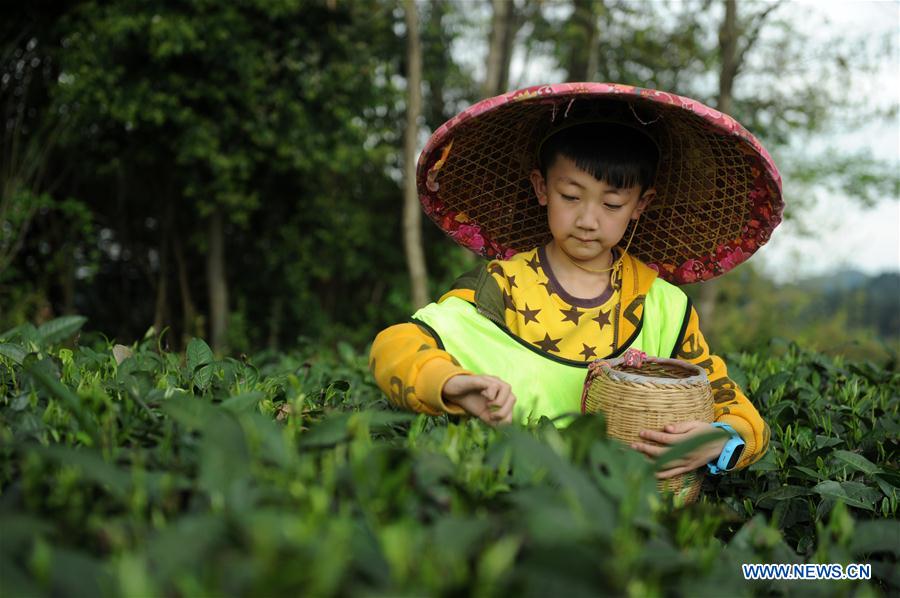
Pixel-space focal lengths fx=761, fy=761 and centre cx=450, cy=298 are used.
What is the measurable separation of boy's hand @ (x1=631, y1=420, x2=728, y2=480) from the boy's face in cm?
60

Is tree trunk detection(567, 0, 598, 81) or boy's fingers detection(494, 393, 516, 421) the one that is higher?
tree trunk detection(567, 0, 598, 81)

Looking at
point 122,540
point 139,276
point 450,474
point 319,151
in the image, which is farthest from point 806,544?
point 139,276

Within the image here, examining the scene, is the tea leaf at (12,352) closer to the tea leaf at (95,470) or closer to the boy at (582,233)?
the boy at (582,233)

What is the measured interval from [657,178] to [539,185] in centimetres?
38

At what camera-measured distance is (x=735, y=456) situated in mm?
1848

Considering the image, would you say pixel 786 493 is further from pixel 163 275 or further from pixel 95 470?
pixel 163 275

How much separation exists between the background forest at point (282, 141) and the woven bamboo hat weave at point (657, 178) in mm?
4526

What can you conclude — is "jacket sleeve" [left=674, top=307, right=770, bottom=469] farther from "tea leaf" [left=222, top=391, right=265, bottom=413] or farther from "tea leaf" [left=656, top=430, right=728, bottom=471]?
"tea leaf" [left=222, top=391, right=265, bottom=413]

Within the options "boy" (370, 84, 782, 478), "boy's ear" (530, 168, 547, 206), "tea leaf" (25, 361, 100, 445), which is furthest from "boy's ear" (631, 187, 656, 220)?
"tea leaf" (25, 361, 100, 445)

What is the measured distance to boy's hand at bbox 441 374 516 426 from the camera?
5.30ft

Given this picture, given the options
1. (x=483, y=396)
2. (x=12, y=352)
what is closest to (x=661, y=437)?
(x=483, y=396)

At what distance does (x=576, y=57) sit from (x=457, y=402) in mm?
8540

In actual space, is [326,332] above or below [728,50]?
below

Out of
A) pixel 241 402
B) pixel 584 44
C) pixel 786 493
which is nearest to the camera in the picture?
pixel 241 402
